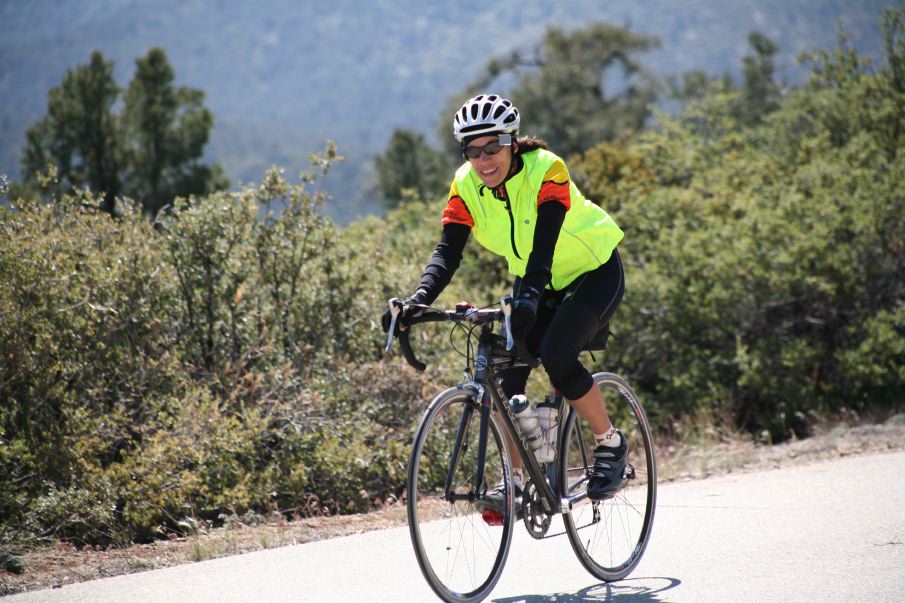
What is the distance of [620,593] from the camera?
17.1 ft

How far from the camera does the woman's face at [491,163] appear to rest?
17.0 ft

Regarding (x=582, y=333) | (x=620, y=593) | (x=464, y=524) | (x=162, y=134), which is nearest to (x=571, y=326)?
(x=582, y=333)

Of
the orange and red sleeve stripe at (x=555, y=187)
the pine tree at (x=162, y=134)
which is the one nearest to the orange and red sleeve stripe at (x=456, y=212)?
the orange and red sleeve stripe at (x=555, y=187)

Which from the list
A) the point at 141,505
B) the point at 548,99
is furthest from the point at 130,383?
the point at 548,99

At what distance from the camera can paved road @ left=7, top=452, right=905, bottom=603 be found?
5113 millimetres

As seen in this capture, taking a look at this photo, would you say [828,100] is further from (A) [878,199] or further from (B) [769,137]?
(A) [878,199]

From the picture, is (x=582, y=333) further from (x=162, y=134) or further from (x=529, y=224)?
(x=162, y=134)

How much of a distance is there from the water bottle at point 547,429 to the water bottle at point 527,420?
4 cm

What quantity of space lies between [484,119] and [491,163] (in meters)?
0.22

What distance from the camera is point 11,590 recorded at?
546 centimetres

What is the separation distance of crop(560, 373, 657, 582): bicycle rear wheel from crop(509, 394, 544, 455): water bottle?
263 millimetres

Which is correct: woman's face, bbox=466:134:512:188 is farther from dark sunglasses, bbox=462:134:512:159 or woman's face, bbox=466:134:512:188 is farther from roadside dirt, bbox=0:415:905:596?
roadside dirt, bbox=0:415:905:596

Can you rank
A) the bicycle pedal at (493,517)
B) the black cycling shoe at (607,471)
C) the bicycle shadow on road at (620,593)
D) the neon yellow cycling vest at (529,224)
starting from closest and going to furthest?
the bicycle pedal at (493,517), the bicycle shadow on road at (620,593), the neon yellow cycling vest at (529,224), the black cycling shoe at (607,471)

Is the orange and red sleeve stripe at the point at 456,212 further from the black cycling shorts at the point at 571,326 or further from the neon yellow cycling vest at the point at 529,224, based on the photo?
the black cycling shorts at the point at 571,326
